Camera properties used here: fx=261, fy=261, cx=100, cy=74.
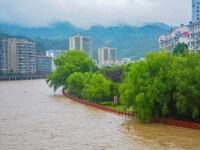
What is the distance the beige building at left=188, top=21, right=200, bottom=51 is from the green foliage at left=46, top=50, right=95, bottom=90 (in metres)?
28.5

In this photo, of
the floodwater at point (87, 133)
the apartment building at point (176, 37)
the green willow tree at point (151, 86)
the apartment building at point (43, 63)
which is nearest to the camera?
the floodwater at point (87, 133)

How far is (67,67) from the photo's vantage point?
67.8 metres

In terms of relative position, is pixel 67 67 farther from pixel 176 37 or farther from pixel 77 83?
pixel 176 37

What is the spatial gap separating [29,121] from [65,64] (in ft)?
123

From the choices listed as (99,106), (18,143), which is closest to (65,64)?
(99,106)

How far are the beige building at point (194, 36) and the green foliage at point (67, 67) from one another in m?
28.5

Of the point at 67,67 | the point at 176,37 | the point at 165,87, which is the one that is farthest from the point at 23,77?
the point at 165,87

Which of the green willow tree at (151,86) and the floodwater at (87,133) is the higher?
the green willow tree at (151,86)

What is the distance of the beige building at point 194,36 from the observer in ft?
178

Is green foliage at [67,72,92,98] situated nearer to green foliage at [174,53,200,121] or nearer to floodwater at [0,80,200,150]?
floodwater at [0,80,200,150]

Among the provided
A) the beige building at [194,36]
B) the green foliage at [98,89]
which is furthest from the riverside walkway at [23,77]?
the beige building at [194,36]

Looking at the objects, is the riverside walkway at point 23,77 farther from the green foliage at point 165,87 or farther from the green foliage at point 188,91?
the green foliage at point 188,91

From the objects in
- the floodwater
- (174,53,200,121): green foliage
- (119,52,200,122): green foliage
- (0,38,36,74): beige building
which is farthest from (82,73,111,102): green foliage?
(0,38,36,74): beige building

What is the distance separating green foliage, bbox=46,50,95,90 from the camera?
6488 centimetres
